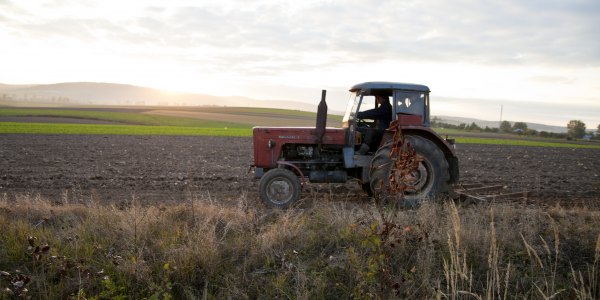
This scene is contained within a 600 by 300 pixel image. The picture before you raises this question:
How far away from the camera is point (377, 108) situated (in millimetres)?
7785

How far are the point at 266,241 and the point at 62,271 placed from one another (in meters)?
2.13

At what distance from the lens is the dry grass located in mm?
4164

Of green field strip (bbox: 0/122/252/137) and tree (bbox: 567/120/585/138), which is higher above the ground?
tree (bbox: 567/120/585/138)

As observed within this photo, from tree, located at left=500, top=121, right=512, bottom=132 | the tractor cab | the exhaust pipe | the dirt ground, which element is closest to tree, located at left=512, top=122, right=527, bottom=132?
tree, located at left=500, top=121, right=512, bottom=132

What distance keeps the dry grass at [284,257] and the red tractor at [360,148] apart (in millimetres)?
1581

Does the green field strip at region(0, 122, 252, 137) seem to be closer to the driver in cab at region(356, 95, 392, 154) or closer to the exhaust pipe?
the exhaust pipe

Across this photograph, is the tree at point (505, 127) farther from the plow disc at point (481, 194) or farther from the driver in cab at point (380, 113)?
the driver in cab at point (380, 113)

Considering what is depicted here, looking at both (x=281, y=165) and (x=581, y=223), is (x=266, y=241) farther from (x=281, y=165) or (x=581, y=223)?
(x=581, y=223)

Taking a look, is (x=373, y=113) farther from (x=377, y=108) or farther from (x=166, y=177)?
(x=166, y=177)

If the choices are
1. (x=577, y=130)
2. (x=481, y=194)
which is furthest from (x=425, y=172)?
(x=577, y=130)

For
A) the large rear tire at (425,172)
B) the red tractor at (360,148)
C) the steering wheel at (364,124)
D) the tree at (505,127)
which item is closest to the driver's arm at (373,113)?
the red tractor at (360,148)

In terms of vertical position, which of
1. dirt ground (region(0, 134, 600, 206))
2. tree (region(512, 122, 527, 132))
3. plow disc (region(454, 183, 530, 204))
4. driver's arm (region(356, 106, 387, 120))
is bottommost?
dirt ground (region(0, 134, 600, 206))

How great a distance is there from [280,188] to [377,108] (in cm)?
235

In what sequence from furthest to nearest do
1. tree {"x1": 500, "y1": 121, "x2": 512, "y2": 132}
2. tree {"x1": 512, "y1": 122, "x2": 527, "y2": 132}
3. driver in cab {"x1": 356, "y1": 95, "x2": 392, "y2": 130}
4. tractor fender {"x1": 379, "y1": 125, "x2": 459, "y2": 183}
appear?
tree {"x1": 512, "y1": 122, "x2": 527, "y2": 132}, tree {"x1": 500, "y1": 121, "x2": 512, "y2": 132}, driver in cab {"x1": 356, "y1": 95, "x2": 392, "y2": 130}, tractor fender {"x1": 379, "y1": 125, "x2": 459, "y2": 183}
